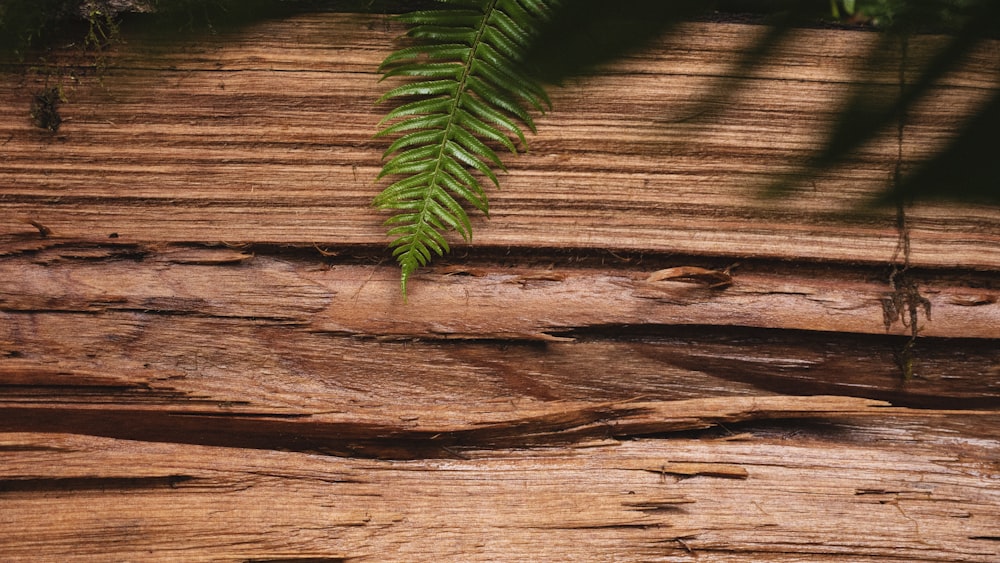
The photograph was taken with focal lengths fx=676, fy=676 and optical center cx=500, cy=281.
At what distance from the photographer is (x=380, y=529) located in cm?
208

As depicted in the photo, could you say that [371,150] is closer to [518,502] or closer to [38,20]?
[38,20]

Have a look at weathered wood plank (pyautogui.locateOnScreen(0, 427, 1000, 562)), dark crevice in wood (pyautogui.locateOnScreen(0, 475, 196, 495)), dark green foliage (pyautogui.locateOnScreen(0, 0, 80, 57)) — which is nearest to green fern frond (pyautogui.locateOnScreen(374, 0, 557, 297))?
weathered wood plank (pyautogui.locateOnScreen(0, 427, 1000, 562))

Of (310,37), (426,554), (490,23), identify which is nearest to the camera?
(490,23)

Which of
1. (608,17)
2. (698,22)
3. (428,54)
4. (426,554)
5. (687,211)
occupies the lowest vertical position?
(426,554)

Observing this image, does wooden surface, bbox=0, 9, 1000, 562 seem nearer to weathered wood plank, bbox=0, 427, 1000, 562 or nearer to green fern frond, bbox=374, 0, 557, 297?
weathered wood plank, bbox=0, 427, 1000, 562

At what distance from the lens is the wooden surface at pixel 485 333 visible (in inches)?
77.9

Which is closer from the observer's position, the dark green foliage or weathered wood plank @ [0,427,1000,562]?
the dark green foliage

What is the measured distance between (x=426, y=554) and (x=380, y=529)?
0.16 m

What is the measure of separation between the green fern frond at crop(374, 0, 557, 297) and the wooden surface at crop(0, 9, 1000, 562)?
163 mm

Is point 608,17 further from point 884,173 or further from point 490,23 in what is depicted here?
point 884,173

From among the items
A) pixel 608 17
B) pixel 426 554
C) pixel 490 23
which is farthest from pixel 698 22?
pixel 426 554

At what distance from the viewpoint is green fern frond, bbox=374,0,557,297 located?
1715 millimetres

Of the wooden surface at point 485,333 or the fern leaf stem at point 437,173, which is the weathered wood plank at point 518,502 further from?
the fern leaf stem at point 437,173

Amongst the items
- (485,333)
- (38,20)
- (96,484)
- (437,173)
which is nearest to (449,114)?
(437,173)
